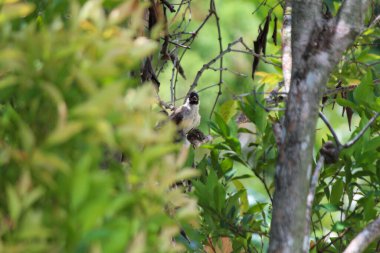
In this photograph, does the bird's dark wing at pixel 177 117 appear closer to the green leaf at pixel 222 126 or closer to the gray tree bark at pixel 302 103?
the green leaf at pixel 222 126

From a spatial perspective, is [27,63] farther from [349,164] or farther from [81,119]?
[349,164]

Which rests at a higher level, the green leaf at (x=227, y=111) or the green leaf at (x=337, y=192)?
the green leaf at (x=227, y=111)

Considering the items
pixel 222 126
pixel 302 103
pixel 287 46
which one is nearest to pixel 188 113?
pixel 287 46

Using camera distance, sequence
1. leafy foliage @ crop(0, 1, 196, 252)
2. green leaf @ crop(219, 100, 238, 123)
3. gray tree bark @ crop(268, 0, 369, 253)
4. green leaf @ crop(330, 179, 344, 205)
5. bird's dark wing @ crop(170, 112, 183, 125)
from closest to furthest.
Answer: leafy foliage @ crop(0, 1, 196, 252) < gray tree bark @ crop(268, 0, 369, 253) < green leaf @ crop(330, 179, 344, 205) < green leaf @ crop(219, 100, 238, 123) < bird's dark wing @ crop(170, 112, 183, 125)

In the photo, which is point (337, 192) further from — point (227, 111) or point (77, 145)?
point (77, 145)

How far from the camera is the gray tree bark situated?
4.43 feet

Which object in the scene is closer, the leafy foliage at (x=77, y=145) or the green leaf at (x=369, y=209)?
the leafy foliage at (x=77, y=145)

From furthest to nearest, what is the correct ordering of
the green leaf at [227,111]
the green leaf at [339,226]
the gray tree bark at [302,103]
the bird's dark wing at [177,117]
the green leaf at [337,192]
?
the bird's dark wing at [177,117], the green leaf at [227,111], the green leaf at [337,192], the green leaf at [339,226], the gray tree bark at [302,103]

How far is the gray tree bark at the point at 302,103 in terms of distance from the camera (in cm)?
135

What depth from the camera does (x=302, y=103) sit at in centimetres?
140

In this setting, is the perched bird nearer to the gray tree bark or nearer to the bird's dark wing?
the bird's dark wing

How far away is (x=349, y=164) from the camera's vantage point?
1.80 m

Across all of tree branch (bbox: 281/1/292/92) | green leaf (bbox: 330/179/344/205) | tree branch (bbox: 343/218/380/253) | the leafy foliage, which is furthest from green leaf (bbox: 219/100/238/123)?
the leafy foliage

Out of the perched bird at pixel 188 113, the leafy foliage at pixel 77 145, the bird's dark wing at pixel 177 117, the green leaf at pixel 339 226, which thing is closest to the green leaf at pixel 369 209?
the green leaf at pixel 339 226
